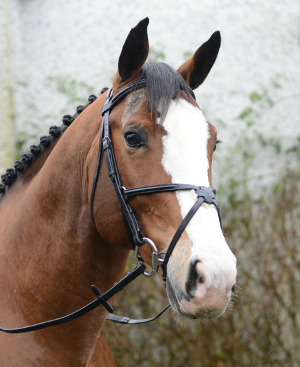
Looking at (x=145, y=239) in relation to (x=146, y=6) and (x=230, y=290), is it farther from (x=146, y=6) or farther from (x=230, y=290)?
(x=146, y=6)

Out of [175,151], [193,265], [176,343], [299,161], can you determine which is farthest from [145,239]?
[299,161]

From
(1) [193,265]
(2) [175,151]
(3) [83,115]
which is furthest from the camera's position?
(3) [83,115]

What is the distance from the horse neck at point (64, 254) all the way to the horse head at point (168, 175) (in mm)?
166

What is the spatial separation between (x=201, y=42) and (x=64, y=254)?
553cm

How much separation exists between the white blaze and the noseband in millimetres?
29

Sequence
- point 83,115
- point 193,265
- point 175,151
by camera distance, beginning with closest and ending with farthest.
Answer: point 193,265 → point 175,151 → point 83,115

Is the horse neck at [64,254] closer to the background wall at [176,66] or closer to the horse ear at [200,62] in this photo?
the horse ear at [200,62]

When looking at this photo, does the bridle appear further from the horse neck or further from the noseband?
the horse neck

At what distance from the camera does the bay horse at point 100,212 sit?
1566mm

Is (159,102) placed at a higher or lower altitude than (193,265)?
higher

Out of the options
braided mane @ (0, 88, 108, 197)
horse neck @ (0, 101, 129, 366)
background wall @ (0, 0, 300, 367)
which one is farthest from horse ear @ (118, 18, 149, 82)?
background wall @ (0, 0, 300, 367)

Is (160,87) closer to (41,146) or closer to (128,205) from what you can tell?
(128,205)

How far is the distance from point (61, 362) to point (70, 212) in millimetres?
914

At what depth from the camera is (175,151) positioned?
1602 mm
